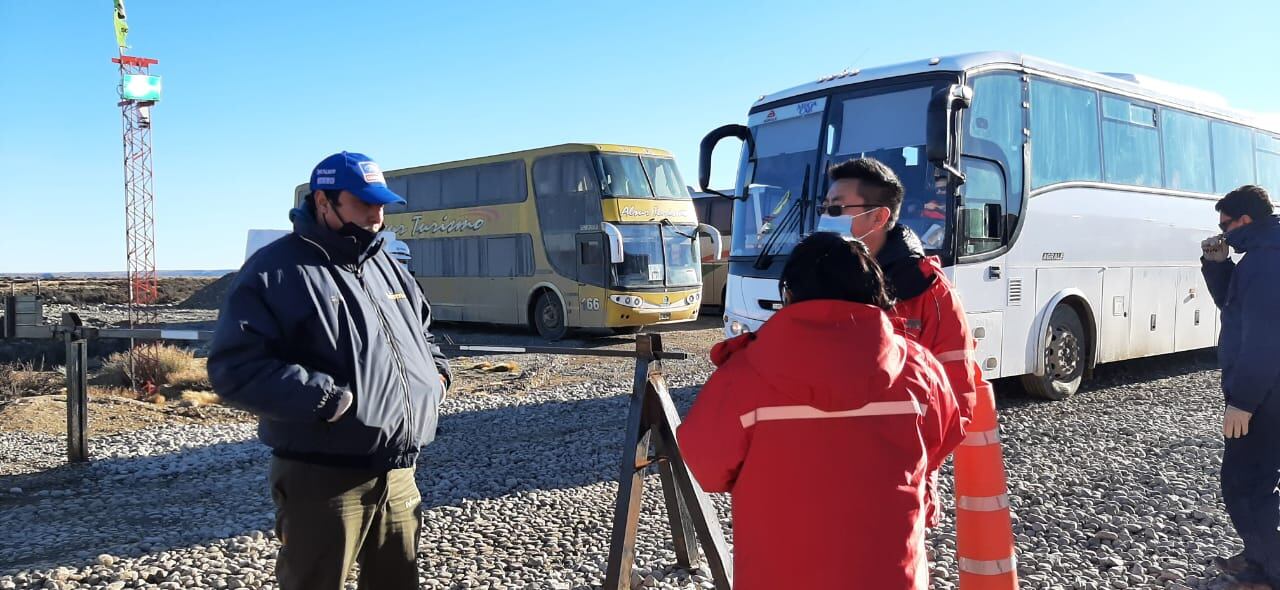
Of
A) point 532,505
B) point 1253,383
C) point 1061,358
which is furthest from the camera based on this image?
point 1061,358

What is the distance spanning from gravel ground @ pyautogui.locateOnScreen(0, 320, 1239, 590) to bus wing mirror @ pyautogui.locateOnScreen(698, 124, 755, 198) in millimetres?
2655

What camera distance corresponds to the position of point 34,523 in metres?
5.70

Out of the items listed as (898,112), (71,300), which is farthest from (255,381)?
(71,300)

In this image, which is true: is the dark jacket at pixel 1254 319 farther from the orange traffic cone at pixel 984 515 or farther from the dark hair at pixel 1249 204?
the orange traffic cone at pixel 984 515

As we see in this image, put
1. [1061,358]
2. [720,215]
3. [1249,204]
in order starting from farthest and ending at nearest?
[720,215]
[1061,358]
[1249,204]

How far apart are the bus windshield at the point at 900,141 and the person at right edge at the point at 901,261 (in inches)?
194

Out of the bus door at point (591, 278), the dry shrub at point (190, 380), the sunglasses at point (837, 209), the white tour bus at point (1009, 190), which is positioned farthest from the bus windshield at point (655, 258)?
the sunglasses at point (837, 209)

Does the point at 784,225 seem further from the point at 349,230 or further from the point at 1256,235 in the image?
the point at 349,230

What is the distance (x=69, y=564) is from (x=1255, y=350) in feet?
19.9

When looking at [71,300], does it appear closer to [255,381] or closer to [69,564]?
[69,564]

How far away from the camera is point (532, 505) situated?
5.95m

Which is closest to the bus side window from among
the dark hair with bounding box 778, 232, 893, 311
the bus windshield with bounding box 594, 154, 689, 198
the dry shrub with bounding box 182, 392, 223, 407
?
the bus windshield with bounding box 594, 154, 689, 198

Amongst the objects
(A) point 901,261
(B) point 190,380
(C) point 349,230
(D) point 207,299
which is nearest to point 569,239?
(B) point 190,380

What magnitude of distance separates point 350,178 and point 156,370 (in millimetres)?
12079
